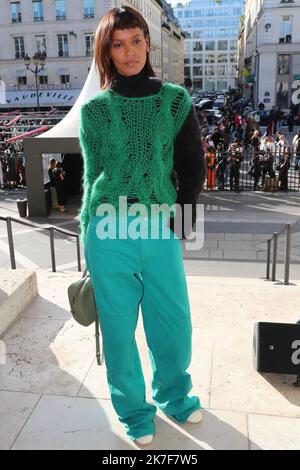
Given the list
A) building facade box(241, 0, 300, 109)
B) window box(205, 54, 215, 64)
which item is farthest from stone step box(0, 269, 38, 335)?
window box(205, 54, 215, 64)

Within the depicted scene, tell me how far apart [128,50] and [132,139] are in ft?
1.34

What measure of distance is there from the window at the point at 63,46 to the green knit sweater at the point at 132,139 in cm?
4791

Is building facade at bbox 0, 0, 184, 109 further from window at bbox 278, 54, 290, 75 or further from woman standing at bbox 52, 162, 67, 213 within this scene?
woman standing at bbox 52, 162, 67, 213

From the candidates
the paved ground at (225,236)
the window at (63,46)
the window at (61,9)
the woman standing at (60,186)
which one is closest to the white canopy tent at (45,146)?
the woman standing at (60,186)

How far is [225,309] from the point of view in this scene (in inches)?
166

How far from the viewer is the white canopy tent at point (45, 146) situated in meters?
11.7

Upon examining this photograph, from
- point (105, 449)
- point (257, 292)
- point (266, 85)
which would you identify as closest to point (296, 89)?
point (266, 85)

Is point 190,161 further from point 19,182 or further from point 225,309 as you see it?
point 19,182

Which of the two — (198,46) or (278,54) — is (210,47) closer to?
(198,46)

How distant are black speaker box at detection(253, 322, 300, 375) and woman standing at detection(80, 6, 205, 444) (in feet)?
2.87

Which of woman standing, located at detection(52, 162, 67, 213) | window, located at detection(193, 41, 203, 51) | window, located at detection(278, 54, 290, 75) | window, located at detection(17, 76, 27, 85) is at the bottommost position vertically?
woman standing, located at detection(52, 162, 67, 213)

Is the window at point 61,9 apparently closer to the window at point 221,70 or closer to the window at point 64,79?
the window at point 64,79

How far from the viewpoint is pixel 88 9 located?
44875 millimetres

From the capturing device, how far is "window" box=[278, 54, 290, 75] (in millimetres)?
41531
